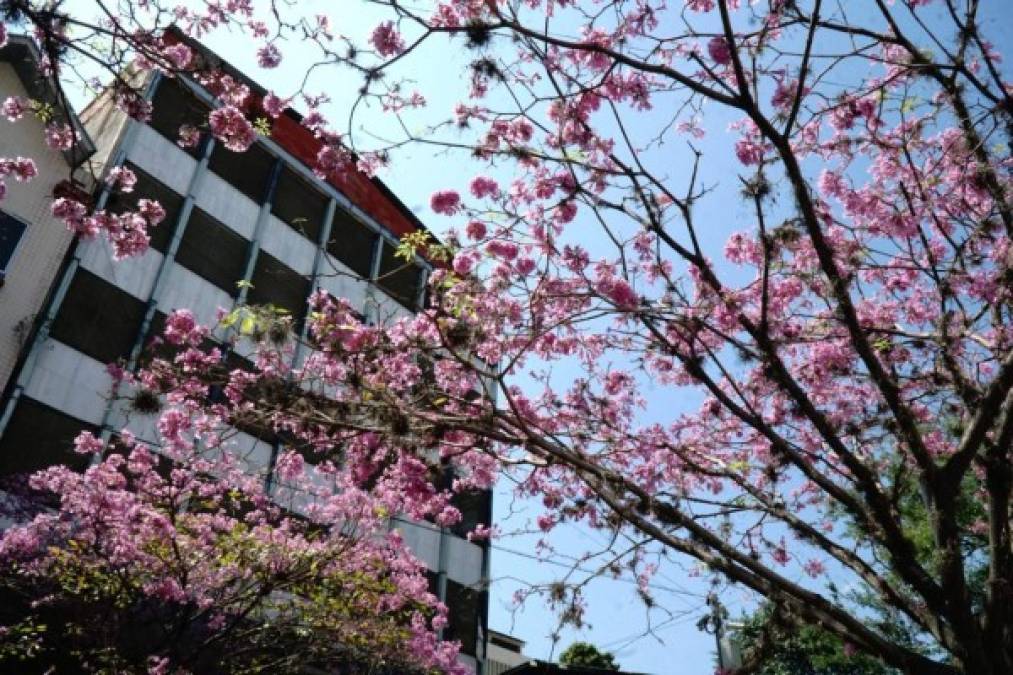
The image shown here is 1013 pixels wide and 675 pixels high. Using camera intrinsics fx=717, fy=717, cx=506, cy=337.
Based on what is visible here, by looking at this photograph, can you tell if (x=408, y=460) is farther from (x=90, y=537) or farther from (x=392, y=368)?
(x=90, y=537)

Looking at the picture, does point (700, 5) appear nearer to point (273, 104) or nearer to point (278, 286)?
point (273, 104)

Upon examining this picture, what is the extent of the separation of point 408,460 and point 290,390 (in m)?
1.25

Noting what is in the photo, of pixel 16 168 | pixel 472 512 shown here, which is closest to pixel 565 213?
pixel 16 168

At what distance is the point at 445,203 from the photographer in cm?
727

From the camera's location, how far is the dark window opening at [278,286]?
1574 centimetres

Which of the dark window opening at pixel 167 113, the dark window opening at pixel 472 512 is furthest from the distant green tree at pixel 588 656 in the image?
the dark window opening at pixel 167 113

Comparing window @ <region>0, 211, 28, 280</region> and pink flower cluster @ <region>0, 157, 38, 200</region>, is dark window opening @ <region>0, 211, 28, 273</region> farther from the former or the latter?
pink flower cluster @ <region>0, 157, 38, 200</region>

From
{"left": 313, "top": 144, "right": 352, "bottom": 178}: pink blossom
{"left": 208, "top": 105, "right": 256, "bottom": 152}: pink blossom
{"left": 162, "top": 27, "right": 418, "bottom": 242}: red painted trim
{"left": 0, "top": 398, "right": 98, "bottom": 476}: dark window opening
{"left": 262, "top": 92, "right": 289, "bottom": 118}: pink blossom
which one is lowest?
{"left": 0, "top": 398, "right": 98, "bottom": 476}: dark window opening

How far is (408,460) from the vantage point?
6.33 metres

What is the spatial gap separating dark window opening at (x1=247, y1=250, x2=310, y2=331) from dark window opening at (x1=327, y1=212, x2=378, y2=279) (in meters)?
1.88

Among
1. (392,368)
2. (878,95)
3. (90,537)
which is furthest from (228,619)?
(878,95)

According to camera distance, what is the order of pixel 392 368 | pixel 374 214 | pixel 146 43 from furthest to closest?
pixel 374 214 → pixel 392 368 → pixel 146 43

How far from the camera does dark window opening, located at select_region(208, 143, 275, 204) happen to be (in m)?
15.9

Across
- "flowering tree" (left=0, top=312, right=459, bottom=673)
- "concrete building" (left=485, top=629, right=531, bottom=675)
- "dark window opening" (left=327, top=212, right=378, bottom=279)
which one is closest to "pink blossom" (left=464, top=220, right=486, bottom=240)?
"flowering tree" (left=0, top=312, right=459, bottom=673)
